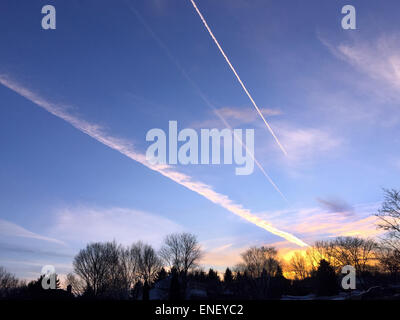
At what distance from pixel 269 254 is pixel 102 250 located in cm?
6103

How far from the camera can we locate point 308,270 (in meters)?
128

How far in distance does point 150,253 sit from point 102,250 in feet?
54.3
